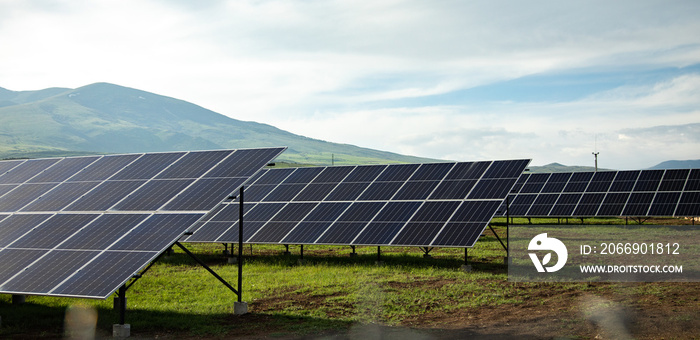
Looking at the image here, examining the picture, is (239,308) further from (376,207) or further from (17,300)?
(376,207)

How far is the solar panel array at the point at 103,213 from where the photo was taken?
13219 millimetres

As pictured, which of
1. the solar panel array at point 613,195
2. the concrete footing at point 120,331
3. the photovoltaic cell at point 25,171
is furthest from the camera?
the solar panel array at point 613,195

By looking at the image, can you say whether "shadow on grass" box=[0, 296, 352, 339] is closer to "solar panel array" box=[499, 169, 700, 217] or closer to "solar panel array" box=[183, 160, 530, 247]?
"solar panel array" box=[183, 160, 530, 247]

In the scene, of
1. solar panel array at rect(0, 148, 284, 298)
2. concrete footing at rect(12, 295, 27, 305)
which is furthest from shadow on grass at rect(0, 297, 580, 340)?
solar panel array at rect(0, 148, 284, 298)

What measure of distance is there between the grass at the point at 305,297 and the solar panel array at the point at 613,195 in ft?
64.8

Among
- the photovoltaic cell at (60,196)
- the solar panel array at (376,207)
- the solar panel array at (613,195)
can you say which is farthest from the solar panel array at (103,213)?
the solar panel array at (613,195)

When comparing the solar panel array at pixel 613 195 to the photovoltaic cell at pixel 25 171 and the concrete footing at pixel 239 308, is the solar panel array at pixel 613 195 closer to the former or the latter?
the concrete footing at pixel 239 308

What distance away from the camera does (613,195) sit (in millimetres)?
44594

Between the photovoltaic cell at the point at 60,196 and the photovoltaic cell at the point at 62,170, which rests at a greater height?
the photovoltaic cell at the point at 62,170

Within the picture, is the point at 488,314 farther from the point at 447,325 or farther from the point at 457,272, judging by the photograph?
the point at 457,272

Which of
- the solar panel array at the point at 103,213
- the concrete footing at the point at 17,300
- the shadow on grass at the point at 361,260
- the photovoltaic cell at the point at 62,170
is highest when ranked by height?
the photovoltaic cell at the point at 62,170

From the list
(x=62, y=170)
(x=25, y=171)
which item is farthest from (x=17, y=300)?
(x=25, y=171)

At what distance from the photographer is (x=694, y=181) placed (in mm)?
43875

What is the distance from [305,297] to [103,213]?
6.10 m
